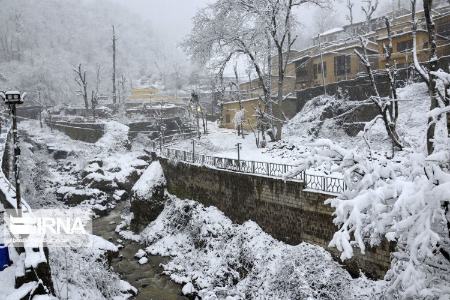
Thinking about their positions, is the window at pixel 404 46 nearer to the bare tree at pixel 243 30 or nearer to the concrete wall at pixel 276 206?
the bare tree at pixel 243 30

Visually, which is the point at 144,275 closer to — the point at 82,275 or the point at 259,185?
the point at 82,275

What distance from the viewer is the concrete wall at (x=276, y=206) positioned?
43.9ft

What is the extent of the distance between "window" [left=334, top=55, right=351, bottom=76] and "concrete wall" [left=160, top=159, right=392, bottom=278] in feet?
58.2

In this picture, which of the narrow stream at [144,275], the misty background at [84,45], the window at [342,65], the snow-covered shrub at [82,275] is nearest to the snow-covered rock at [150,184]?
the narrow stream at [144,275]

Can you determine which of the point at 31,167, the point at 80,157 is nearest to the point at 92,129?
the point at 80,157

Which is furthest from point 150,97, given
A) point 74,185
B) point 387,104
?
point 387,104

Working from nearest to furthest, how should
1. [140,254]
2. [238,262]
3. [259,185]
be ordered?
[238,262]
[259,185]
[140,254]

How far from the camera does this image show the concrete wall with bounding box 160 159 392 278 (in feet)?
43.9

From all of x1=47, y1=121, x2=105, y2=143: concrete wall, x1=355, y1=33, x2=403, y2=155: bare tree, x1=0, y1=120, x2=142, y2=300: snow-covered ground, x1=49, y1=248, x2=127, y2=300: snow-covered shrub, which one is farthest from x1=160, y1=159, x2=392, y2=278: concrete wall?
x1=47, y1=121, x2=105, y2=143: concrete wall

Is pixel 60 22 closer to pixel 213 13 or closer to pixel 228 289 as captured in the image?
pixel 213 13

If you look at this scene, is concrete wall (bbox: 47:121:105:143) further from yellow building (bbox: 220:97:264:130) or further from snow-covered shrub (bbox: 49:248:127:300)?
snow-covered shrub (bbox: 49:248:127:300)

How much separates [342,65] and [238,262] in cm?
2254

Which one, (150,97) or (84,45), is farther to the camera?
(84,45)

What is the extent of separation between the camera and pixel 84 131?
4281cm
